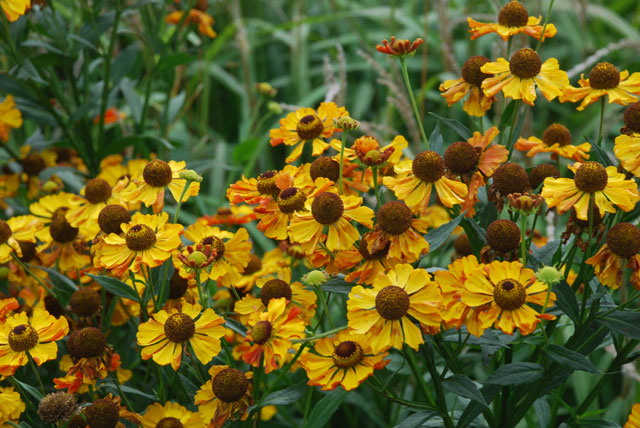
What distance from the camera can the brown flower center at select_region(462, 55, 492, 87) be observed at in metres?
1.10

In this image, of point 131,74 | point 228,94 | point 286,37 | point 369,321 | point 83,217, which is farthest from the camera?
point 228,94

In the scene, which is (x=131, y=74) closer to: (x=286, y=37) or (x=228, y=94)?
(x=286, y=37)

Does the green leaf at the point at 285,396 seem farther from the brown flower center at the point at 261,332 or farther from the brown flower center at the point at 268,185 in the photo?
the brown flower center at the point at 268,185

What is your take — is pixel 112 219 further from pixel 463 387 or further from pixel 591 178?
pixel 591 178

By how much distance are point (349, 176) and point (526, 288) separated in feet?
1.15

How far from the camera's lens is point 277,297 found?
40.0 inches

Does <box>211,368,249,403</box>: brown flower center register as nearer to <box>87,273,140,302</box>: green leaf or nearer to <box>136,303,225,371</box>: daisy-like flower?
<box>136,303,225,371</box>: daisy-like flower

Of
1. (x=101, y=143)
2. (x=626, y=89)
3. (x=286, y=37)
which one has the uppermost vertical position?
(x=626, y=89)

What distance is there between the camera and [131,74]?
1.98m

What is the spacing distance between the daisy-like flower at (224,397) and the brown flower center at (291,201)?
0.77 ft

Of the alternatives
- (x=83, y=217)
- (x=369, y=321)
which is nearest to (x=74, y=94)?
(x=83, y=217)

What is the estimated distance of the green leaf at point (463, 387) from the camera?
91 cm

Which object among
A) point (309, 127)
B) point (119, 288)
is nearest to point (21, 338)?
point (119, 288)

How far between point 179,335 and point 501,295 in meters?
0.43
